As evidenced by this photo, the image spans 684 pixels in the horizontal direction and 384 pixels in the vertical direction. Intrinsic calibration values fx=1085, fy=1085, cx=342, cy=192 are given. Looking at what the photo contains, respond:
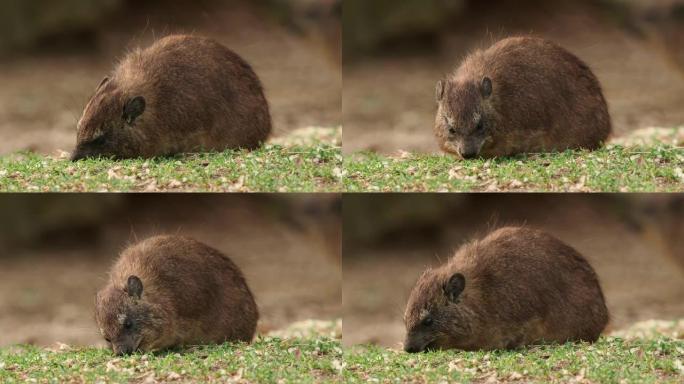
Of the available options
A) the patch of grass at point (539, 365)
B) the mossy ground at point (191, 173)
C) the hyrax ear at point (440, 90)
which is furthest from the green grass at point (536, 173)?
the patch of grass at point (539, 365)

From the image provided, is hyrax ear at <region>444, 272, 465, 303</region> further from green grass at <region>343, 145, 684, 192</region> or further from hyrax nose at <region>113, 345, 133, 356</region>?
hyrax nose at <region>113, 345, 133, 356</region>

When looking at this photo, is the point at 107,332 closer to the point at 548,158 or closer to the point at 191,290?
the point at 191,290

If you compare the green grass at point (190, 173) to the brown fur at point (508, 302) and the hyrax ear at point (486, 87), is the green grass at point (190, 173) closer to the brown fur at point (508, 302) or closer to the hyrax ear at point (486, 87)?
the brown fur at point (508, 302)

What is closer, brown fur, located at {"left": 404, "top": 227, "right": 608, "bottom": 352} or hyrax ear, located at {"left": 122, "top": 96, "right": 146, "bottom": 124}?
brown fur, located at {"left": 404, "top": 227, "right": 608, "bottom": 352}

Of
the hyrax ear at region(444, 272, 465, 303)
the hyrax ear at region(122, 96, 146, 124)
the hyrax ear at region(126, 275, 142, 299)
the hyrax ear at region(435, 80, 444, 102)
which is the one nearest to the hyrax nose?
the hyrax ear at region(126, 275, 142, 299)

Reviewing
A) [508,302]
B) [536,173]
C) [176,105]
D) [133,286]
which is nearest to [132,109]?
[176,105]

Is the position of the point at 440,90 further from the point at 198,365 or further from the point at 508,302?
the point at 198,365
